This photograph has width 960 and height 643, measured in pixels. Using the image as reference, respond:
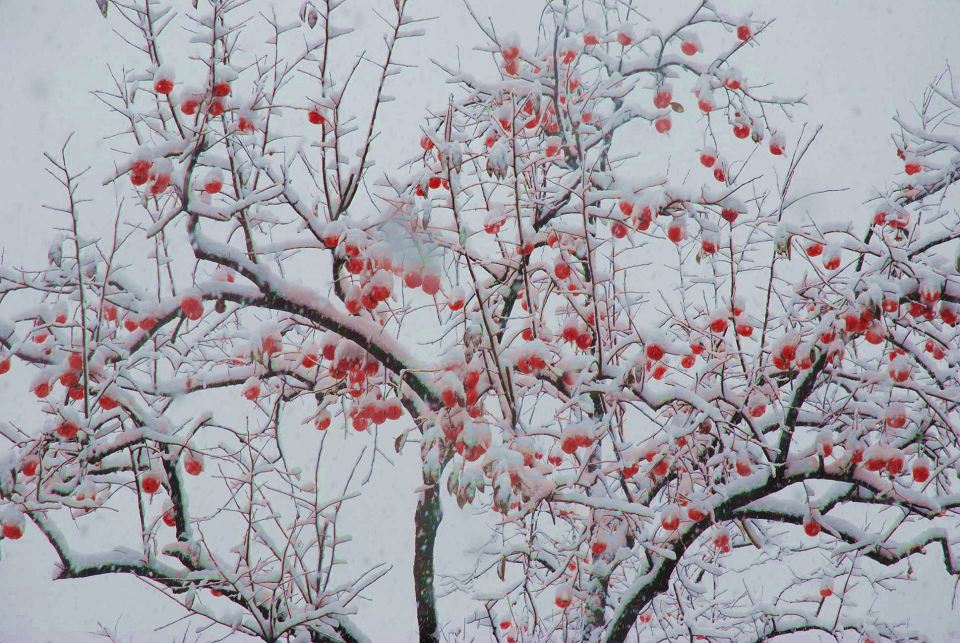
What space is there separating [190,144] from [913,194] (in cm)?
345

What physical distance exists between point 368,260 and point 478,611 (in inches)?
112

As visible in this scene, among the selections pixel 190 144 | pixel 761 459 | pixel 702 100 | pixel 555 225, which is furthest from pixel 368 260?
pixel 702 100

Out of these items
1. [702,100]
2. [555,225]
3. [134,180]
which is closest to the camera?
[134,180]

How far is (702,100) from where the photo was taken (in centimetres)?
398

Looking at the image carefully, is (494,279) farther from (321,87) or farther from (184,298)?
(184,298)

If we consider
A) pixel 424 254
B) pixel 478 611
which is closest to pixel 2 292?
pixel 424 254

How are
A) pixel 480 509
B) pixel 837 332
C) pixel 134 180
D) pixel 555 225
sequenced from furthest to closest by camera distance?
pixel 480 509
pixel 555 225
pixel 837 332
pixel 134 180

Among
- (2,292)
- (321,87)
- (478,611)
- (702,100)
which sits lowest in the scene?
(478,611)

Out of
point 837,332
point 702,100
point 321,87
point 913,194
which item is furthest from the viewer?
point 702,100

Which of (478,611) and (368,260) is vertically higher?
→ (368,260)

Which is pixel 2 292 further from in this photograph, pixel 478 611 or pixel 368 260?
pixel 478 611

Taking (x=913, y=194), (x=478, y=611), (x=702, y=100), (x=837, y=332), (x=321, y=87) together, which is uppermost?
(x=702, y=100)

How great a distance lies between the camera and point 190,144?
2.59 meters

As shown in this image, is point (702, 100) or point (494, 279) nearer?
point (494, 279)
